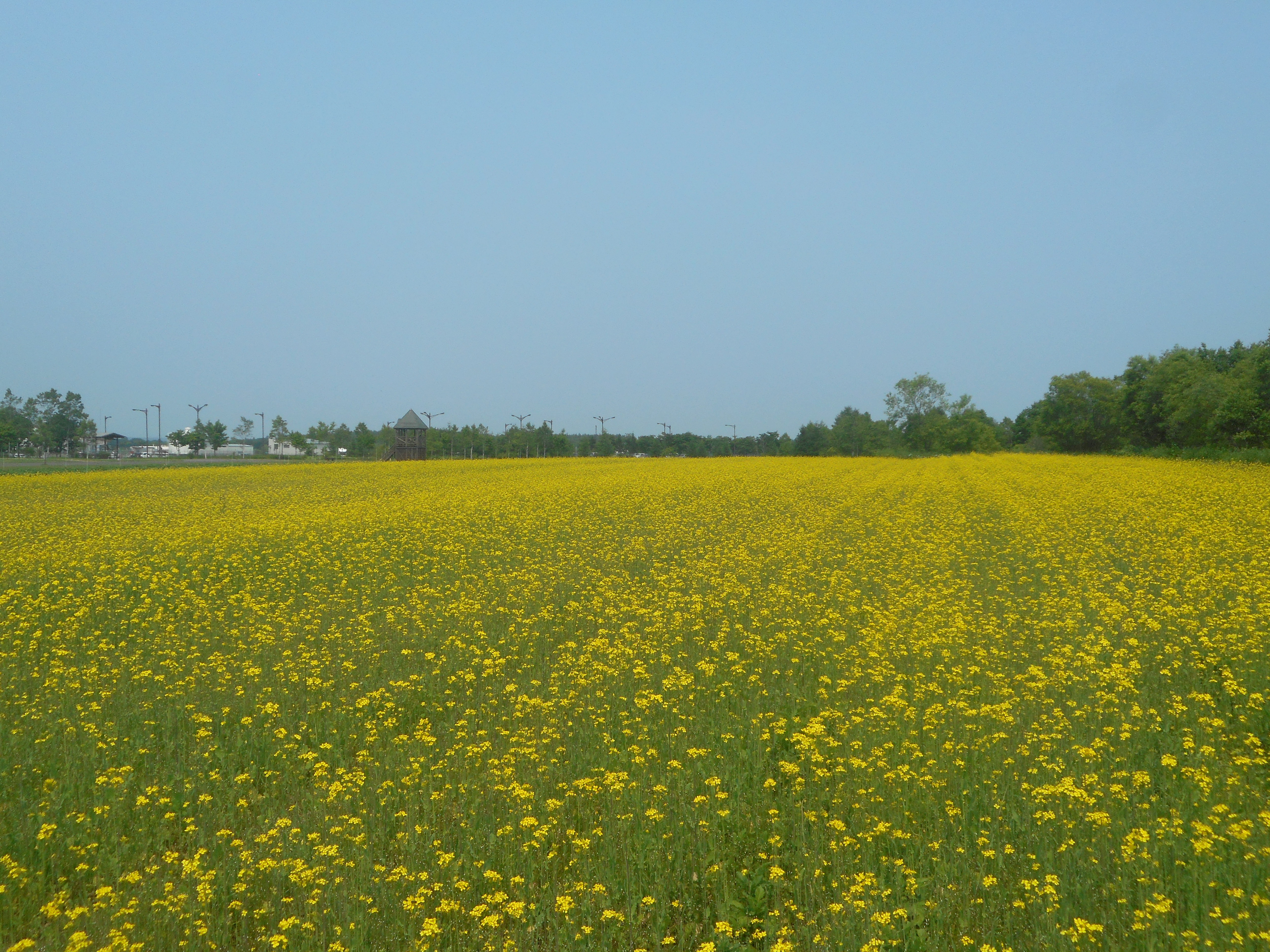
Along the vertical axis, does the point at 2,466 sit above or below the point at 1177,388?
below

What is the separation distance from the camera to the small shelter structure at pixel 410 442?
80438mm

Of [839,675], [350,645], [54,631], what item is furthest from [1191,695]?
[54,631]

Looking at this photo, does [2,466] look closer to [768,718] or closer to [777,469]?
[777,469]

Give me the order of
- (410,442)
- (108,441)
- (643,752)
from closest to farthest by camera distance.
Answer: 1. (643,752)
2. (410,442)
3. (108,441)

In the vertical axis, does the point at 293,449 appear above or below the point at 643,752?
above

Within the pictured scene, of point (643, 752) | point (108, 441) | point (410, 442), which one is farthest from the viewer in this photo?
point (108, 441)

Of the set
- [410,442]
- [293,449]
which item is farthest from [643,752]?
[293,449]

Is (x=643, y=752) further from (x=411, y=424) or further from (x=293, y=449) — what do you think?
(x=293, y=449)

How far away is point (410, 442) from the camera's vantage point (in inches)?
3196

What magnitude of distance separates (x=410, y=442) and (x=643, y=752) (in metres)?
79.0

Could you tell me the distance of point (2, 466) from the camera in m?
60.5

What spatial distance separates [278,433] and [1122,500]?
126035 millimetres

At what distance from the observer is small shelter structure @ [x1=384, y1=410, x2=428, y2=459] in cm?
8044

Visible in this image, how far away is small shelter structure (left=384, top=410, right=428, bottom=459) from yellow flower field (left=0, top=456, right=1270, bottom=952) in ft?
224
